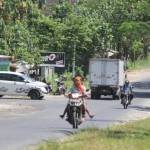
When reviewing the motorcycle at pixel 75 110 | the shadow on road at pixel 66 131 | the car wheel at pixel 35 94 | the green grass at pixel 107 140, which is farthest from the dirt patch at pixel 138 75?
the green grass at pixel 107 140

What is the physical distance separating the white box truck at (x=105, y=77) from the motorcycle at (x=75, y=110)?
29158 mm

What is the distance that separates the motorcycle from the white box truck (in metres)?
29.2

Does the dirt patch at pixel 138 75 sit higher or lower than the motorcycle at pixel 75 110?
higher

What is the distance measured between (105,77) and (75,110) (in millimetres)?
30562

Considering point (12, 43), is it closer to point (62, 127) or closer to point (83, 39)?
point (83, 39)

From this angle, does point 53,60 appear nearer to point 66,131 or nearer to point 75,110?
point 75,110

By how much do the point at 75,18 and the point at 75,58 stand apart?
15.0ft

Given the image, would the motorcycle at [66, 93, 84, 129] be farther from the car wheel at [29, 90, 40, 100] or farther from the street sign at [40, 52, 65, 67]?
the street sign at [40, 52, 65, 67]

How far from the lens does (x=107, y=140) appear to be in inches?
739

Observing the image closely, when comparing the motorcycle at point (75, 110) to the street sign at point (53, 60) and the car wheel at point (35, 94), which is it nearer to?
the car wheel at point (35, 94)

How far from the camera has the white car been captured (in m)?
49.2

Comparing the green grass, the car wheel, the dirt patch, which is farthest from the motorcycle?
the dirt patch

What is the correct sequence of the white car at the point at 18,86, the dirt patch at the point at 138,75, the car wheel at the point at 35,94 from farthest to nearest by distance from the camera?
the dirt patch at the point at 138,75, the car wheel at the point at 35,94, the white car at the point at 18,86

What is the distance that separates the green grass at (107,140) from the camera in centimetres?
1684
